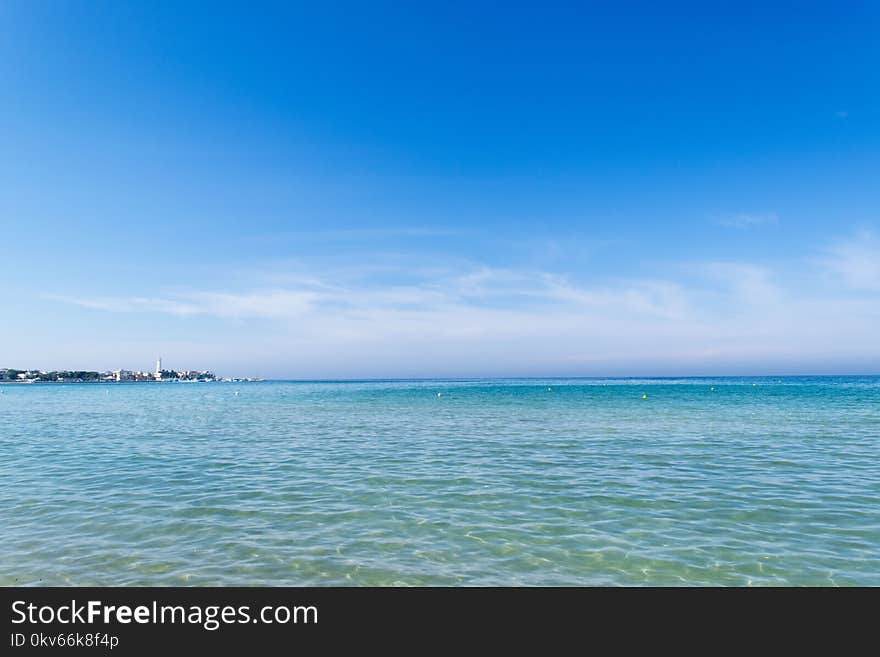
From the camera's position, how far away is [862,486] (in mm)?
14391

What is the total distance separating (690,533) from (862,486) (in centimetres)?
793

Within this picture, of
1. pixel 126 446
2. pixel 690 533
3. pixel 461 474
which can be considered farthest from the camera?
pixel 126 446

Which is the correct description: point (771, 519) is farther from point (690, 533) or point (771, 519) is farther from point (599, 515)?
point (599, 515)

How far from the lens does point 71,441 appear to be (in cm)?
2766

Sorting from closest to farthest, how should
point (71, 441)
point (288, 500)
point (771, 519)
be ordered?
point (771, 519) → point (288, 500) → point (71, 441)
